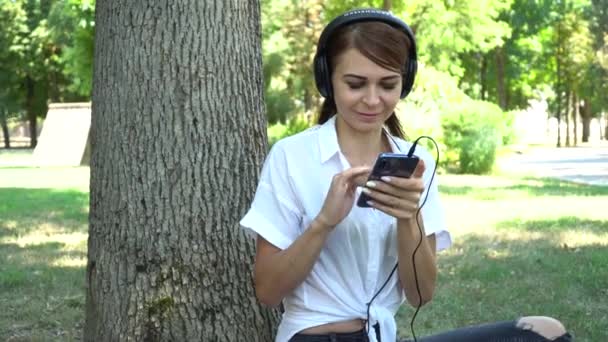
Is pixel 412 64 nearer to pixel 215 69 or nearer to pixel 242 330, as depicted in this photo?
pixel 215 69

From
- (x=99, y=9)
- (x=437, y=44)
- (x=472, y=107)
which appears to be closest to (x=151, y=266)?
(x=99, y=9)

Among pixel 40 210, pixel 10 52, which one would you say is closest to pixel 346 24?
pixel 40 210

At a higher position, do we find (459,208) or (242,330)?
(242,330)

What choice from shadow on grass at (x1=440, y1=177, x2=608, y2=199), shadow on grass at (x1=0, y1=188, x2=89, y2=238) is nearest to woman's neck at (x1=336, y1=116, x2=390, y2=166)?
shadow on grass at (x1=0, y1=188, x2=89, y2=238)

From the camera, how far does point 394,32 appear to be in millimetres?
2500

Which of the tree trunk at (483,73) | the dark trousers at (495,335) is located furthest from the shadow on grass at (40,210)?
the tree trunk at (483,73)

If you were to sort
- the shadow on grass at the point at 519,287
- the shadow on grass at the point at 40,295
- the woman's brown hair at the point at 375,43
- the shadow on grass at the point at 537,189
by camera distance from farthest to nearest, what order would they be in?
the shadow on grass at the point at 537,189
the shadow on grass at the point at 519,287
the shadow on grass at the point at 40,295
the woman's brown hair at the point at 375,43

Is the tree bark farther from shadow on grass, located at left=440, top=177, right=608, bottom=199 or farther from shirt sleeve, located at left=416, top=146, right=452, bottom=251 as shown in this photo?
shirt sleeve, located at left=416, top=146, right=452, bottom=251

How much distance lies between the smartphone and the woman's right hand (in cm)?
5

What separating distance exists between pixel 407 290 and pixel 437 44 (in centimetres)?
2301

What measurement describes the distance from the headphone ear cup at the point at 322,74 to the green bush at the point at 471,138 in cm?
2007

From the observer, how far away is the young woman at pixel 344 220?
2.48 metres

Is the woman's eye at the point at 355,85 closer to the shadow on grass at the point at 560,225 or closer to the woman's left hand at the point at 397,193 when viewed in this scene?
the woman's left hand at the point at 397,193

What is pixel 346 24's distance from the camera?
2.49 metres
